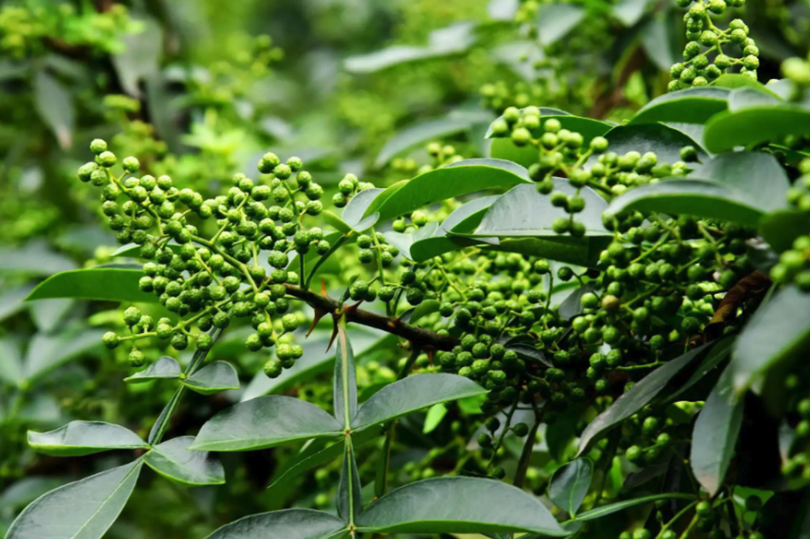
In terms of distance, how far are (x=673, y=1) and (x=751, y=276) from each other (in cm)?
126

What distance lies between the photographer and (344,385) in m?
0.91

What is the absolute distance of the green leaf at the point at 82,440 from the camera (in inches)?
33.8

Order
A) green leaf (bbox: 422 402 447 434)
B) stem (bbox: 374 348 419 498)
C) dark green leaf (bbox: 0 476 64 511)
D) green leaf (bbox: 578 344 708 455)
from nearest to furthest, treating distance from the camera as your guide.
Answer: green leaf (bbox: 578 344 708 455), stem (bbox: 374 348 419 498), green leaf (bbox: 422 402 447 434), dark green leaf (bbox: 0 476 64 511)

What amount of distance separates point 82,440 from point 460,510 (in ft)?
1.46

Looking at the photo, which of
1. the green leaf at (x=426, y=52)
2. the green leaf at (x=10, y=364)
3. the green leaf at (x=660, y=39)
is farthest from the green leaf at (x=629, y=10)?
the green leaf at (x=10, y=364)

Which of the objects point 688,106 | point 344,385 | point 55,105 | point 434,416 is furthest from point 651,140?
point 55,105

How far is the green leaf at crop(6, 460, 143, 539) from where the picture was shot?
82 cm

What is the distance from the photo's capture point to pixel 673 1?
1.85 metres

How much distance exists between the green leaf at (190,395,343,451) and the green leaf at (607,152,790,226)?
41cm

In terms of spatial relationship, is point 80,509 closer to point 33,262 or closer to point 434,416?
point 434,416

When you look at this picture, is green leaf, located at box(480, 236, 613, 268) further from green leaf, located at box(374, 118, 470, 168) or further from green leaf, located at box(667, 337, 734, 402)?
green leaf, located at box(374, 118, 470, 168)

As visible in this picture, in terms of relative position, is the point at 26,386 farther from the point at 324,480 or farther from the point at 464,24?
the point at 464,24

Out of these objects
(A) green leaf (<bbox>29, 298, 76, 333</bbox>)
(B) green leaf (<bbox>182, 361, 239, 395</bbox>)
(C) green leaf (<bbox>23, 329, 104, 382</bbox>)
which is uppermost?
(B) green leaf (<bbox>182, 361, 239, 395</bbox>)

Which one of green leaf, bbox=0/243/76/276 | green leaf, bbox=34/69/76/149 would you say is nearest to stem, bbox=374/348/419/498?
green leaf, bbox=0/243/76/276
